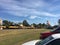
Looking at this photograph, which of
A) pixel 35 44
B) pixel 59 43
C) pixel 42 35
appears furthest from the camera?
pixel 42 35

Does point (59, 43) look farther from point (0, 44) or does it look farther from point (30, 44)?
point (0, 44)

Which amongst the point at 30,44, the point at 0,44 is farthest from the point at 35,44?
the point at 0,44

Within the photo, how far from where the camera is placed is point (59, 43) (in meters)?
6.13

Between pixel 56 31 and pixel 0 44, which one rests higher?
pixel 56 31

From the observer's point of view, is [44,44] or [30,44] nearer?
[44,44]

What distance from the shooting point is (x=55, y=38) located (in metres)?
6.32

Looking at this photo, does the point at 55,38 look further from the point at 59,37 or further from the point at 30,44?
the point at 30,44

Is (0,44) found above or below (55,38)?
below

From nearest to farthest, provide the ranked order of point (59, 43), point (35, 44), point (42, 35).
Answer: point (59, 43) → point (35, 44) → point (42, 35)

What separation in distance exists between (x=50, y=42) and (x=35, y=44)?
0.86 meters

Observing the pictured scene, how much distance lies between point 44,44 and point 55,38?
432 mm

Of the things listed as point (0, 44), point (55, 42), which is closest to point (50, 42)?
point (55, 42)

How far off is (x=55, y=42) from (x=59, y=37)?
10.3 inches

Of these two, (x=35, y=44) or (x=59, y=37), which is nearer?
(x=59, y=37)
